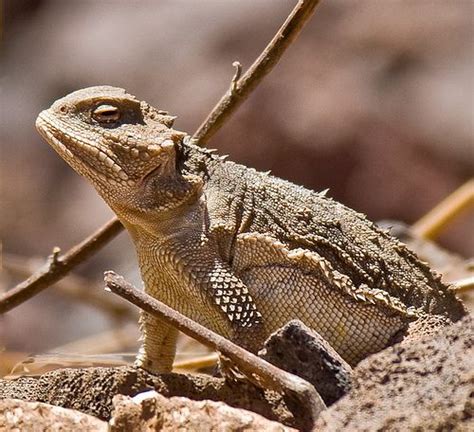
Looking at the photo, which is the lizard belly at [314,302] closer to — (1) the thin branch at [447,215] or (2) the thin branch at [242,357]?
(2) the thin branch at [242,357]

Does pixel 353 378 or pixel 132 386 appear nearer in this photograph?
pixel 353 378

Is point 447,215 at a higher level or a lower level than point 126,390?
higher

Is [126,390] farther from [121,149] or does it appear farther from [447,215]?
[447,215]

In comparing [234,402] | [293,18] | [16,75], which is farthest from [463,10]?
[234,402]

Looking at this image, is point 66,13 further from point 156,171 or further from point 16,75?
point 156,171

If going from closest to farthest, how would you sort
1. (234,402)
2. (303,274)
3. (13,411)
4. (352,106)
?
(13,411)
(234,402)
(303,274)
(352,106)

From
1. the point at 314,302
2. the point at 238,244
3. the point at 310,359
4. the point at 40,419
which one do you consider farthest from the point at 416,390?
the point at 238,244
